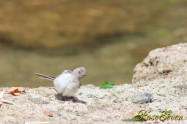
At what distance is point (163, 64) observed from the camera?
18.5 feet

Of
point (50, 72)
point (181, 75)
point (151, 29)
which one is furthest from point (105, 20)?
point (181, 75)

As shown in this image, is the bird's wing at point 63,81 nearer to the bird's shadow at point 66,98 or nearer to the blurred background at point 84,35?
the bird's shadow at point 66,98

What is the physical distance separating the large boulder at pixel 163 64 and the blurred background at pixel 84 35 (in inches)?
91.5

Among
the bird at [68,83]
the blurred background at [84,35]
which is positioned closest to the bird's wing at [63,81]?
the bird at [68,83]

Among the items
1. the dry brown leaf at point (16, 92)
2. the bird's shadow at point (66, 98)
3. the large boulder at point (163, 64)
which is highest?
the large boulder at point (163, 64)

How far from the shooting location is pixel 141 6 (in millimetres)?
12227

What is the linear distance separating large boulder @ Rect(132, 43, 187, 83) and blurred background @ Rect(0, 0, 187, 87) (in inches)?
91.5

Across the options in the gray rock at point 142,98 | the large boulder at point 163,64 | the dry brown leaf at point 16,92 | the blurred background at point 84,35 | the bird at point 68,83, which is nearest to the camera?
the bird at point 68,83

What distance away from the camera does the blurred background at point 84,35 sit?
884 centimetres

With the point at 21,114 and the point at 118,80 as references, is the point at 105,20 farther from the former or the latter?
the point at 21,114

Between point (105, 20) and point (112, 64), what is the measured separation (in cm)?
212

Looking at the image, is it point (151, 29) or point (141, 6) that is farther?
point (141, 6)

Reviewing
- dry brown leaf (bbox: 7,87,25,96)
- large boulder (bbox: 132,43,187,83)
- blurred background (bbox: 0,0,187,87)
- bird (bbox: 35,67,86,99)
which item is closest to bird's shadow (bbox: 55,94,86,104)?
bird (bbox: 35,67,86,99)

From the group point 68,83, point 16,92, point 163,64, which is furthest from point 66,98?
point 163,64
